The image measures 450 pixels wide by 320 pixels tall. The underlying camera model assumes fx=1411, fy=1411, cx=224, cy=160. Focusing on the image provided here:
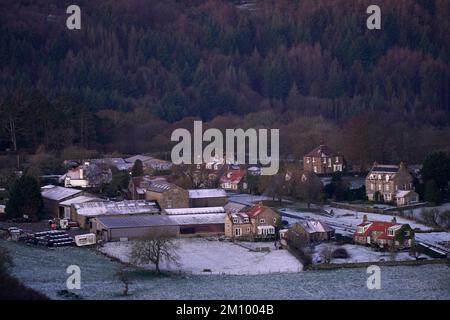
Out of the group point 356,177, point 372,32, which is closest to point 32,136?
point 356,177

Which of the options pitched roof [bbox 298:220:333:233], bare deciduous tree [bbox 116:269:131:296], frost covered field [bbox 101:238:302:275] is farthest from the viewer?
pitched roof [bbox 298:220:333:233]

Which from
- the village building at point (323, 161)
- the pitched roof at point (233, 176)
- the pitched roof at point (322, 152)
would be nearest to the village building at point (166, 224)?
the pitched roof at point (233, 176)

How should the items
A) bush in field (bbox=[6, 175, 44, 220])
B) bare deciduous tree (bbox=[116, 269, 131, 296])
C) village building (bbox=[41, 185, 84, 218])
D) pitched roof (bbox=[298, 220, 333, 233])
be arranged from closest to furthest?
bare deciduous tree (bbox=[116, 269, 131, 296])
pitched roof (bbox=[298, 220, 333, 233])
bush in field (bbox=[6, 175, 44, 220])
village building (bbox=[41, 185, 84, 218])

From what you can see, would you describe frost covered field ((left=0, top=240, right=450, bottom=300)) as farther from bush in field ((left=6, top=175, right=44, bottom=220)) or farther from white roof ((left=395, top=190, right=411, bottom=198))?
white roof ((left=395, top=190, right=411, bottom=198))

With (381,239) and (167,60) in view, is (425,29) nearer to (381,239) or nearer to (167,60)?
(167,60)

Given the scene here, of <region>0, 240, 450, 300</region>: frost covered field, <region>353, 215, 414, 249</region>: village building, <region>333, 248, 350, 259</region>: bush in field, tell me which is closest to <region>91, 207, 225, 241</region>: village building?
<region>0, 240, 450, 300</region>: frost covered field

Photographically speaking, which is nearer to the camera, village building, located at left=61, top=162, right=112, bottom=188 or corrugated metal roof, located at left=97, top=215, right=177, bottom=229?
corrugated metal roof, located at left=97, top=215, right=177, bottom=229

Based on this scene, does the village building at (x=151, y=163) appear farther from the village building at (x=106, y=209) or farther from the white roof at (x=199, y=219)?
the white roof at (x=199, y=219)
